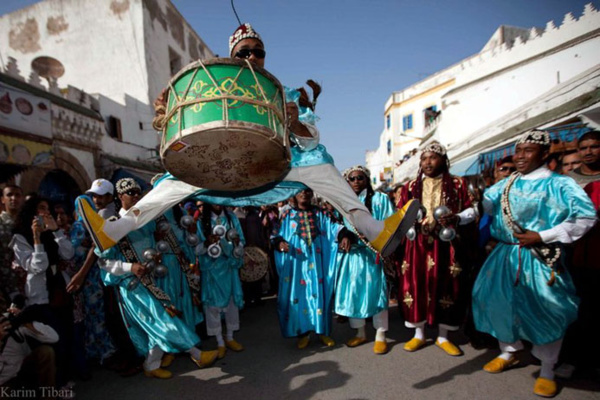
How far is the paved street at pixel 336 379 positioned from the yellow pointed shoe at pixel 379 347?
7 centimetres

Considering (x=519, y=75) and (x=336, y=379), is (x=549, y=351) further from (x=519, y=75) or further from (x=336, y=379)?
(x=519, y=75)

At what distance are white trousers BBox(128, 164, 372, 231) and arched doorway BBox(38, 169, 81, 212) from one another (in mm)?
10011

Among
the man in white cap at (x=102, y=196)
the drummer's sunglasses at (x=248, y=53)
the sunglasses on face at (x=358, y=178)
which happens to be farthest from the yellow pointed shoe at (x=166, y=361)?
the drummer's sunglasses at (x=248, y=53)

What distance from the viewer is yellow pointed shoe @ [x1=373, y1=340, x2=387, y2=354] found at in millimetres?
3553

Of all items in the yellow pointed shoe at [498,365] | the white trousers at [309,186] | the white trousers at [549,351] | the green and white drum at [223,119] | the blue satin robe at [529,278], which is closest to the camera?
the green and white drum at [223,119]

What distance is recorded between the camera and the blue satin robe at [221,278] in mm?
3816

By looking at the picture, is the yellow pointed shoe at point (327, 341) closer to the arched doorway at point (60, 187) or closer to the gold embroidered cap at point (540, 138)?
the gold embroidered cap at point (540, 138)

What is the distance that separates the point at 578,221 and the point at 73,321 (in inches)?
190

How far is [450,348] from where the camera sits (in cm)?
343

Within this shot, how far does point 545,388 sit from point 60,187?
13.6m

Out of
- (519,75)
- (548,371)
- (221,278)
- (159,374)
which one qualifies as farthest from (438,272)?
(519,75)

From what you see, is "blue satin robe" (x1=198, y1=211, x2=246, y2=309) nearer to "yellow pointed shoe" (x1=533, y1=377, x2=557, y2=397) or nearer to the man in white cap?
the man in white cap

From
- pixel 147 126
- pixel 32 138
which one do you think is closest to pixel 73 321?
pixel 32 138

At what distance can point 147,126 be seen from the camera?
1572 cm
